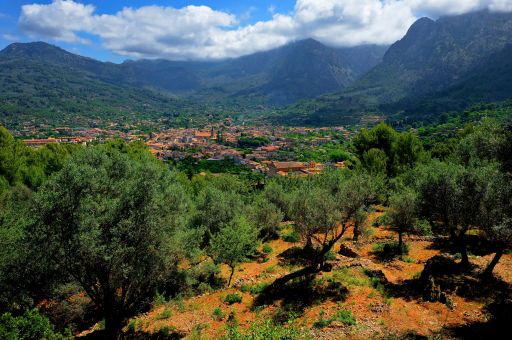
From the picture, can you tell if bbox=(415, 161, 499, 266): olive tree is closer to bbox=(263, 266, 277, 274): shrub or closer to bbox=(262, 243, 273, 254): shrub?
bbox=(263, 266, 277, 274): shrub

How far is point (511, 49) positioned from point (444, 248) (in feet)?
757

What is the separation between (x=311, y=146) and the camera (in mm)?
146375

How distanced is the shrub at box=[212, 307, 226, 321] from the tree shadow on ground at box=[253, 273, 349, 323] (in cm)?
173

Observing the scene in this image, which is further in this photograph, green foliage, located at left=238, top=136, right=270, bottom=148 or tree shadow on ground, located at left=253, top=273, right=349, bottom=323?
green foliage, located at left=238, top=136, right=270, bottom=148

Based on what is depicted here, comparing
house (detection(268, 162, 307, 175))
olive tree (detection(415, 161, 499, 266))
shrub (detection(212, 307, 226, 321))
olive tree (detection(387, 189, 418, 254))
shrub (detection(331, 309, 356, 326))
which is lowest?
house (detection(268, 162, 307, 175))

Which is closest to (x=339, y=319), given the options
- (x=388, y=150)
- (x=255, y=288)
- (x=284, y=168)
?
(x=255, y=288)

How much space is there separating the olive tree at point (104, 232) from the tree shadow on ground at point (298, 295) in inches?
237

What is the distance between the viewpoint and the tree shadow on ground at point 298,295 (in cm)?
1559

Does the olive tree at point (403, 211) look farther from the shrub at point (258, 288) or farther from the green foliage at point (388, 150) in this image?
the green foliage at point (388, 150)

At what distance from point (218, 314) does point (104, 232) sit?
7.43m

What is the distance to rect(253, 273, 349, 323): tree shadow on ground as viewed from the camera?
15.6m

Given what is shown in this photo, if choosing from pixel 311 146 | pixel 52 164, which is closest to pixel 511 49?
pixel 311 146

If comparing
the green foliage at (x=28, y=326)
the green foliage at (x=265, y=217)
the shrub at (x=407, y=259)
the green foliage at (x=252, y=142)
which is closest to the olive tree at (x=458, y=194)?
the shrub at (x=407, y=259)

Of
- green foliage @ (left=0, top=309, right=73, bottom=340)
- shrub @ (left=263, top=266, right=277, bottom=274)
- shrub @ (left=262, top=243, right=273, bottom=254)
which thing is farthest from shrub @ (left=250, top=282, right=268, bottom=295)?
green foliage @ (left=0, top=309, right=73, bottom=340)
